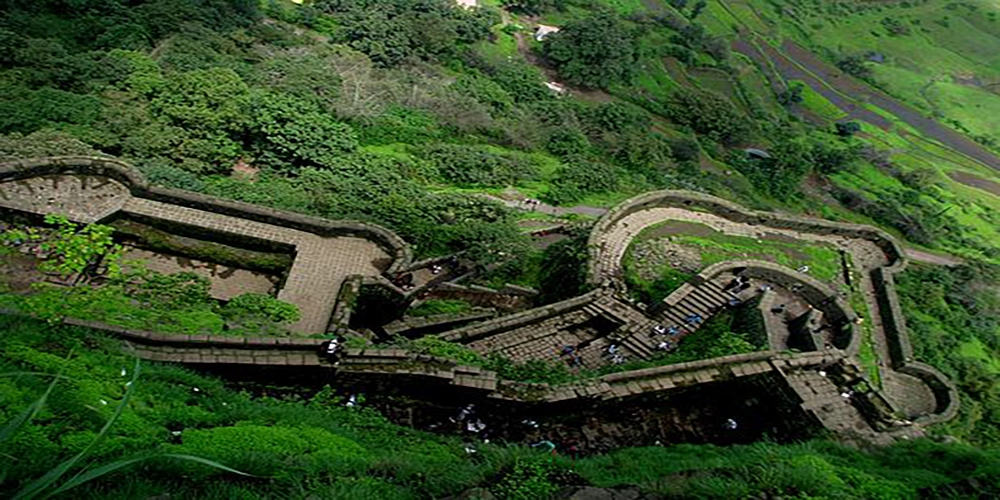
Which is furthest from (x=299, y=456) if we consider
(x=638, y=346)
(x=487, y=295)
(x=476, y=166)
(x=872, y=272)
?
(x=476, y=166)

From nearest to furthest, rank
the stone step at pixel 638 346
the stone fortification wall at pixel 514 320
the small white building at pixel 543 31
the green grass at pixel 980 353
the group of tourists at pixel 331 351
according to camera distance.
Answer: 1. the group of tourists at pixel 331 351
2. the stone fortification wall at pixel 514 320
3. the stone step at pixel 638 346
4. the green grass at pixel 980 353
5. the small white building at pixel 543 31

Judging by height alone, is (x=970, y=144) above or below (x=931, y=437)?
below

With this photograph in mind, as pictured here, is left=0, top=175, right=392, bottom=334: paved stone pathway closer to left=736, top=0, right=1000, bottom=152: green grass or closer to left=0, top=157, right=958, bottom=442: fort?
left=0, top=157, right=958, bottom=442: fort

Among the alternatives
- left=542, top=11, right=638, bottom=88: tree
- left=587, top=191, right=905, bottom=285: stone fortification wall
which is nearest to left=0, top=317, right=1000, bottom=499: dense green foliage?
left=587, top=191, right=905, bottom=285: stone fortification wall

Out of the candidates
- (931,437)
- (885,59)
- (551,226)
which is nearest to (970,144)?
(885,59)

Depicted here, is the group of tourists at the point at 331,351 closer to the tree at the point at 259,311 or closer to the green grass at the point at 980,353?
the tree at the point at 259,311

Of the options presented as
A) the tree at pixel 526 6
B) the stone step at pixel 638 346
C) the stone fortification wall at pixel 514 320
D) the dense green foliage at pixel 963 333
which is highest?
the stone fortification wall at pixel 514 320

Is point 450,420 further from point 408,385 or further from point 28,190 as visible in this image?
point 28,190

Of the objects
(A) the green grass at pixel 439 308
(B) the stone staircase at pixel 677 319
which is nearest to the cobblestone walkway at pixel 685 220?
(B) the stone staircase at pixel 677 319
